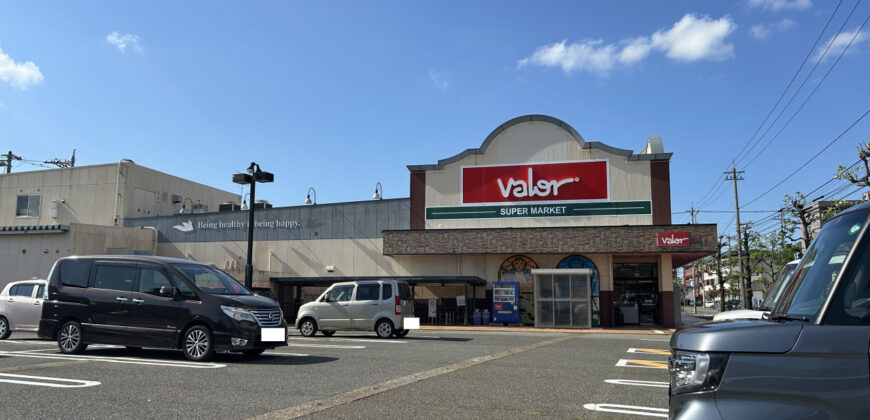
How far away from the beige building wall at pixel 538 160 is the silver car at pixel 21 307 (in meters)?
17.2

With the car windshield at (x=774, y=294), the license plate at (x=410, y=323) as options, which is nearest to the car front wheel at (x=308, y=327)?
the license plate at (x=410, y=323)

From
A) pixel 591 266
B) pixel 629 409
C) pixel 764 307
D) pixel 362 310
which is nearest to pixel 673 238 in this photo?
pixel 591 266

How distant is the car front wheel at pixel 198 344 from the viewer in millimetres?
10164

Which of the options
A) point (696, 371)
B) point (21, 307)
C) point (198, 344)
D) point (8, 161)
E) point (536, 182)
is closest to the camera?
point (696, 371)

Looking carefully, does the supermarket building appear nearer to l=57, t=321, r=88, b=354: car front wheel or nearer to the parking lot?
the parking lot

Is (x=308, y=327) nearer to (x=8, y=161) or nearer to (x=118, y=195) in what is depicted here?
(x=118, y=195)

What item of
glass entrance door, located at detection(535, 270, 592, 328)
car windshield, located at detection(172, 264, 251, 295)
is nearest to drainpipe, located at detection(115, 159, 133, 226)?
glass entrance door, located at detection(535, 270, 592, 328)

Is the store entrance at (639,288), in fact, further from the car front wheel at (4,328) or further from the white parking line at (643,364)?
the car front wheel at (4,328)

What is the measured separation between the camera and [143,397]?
22.6 feet

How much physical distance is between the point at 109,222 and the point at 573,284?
25940 millimetres

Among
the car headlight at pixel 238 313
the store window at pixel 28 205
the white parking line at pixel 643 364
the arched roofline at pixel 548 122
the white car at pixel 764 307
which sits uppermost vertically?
the arched roofline at pixel 548 122

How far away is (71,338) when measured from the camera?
11211 mm

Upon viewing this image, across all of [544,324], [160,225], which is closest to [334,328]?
[544,324]

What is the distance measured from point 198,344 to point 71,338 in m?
2.91
